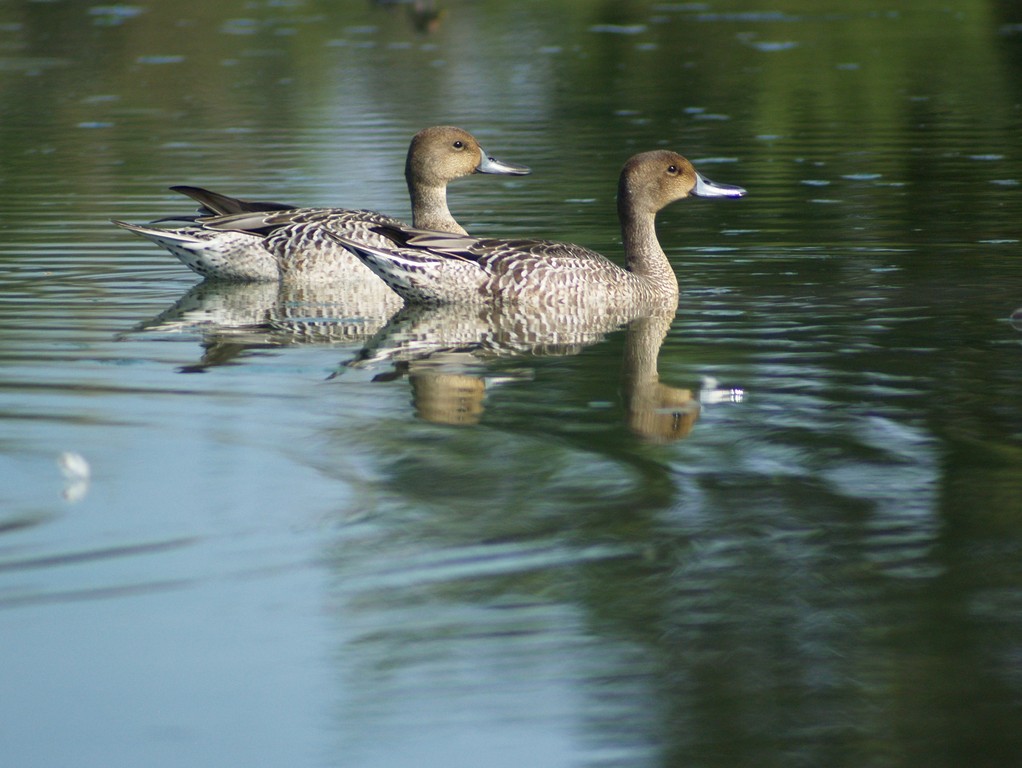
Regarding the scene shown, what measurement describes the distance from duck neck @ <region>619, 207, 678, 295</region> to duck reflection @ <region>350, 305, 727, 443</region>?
0.48m

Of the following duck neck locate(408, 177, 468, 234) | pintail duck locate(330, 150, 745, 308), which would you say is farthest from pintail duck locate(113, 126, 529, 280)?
pintail duck locate(330, 150, 745, 308)

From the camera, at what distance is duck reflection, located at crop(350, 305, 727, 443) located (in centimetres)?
835

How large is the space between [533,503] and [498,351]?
344 cm

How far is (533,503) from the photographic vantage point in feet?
21.9

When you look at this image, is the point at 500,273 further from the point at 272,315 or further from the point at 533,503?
the point at 533,503

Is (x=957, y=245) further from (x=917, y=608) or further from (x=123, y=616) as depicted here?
(x=123, y=616)

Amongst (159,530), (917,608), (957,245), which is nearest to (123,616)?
(159,530)

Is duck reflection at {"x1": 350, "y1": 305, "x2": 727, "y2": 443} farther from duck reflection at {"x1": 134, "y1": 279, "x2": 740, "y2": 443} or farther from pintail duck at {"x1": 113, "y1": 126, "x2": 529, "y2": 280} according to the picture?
pintail duck at {"x1": 113, "y1": 126, "x2": 529, "y2": 280}

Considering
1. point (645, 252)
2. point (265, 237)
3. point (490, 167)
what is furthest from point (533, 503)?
point (490, 167)

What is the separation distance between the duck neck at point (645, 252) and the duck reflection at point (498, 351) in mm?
478

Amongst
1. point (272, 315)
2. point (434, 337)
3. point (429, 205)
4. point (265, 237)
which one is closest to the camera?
point (434, 337)

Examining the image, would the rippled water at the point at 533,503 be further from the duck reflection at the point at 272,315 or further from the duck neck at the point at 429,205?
the duck neck at the point at 429,205

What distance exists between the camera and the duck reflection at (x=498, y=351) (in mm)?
8352

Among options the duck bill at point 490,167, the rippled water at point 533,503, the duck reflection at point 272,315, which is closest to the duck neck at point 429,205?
the duck bill at point 490,167
